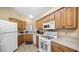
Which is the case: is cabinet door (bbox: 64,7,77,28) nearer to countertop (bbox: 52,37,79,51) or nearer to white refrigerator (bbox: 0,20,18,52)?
countertop (bbox: 52,37,79,51)


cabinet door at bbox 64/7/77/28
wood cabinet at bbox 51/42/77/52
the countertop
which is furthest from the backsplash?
wood cabinet at bbox 51/42/77/52

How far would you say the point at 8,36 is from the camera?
1.38m

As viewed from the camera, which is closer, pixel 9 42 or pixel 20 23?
pixel 20 23

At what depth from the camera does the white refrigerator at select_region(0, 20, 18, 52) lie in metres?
1.26

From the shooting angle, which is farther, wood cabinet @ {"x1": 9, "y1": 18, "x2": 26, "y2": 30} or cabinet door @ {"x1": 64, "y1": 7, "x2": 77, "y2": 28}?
cabinet door @ {"x1": 64, "y1": 7, "x2": 77, "y2": 28}

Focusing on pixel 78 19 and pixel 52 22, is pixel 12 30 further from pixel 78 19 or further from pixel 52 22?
pixel 78 19

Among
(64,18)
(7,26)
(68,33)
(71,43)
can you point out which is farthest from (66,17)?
(7,26)

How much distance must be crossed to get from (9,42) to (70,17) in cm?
113

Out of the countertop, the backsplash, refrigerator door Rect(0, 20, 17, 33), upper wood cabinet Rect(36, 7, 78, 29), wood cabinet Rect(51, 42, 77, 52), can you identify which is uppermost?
upper wood cabinet Rect(36, 7, 78, 29)

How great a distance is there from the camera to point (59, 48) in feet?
4.67

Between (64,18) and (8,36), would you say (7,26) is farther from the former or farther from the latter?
(64,18)

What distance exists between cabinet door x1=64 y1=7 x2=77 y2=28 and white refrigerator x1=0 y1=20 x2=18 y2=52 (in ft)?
3.07

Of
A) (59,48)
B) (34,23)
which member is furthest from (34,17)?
(59,48)

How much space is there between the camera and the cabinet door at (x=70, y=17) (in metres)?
1.44
